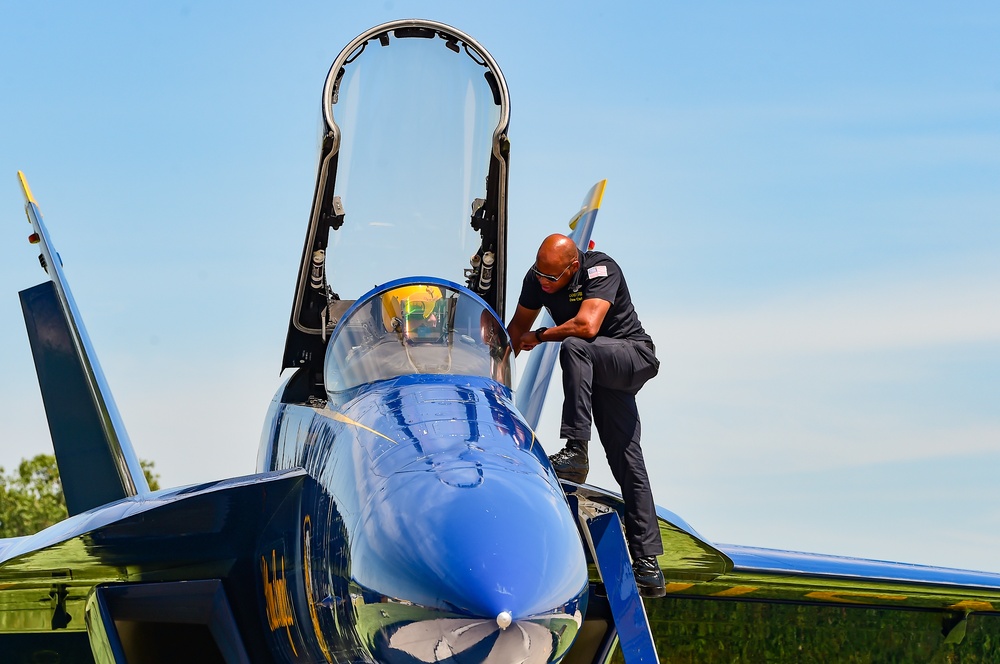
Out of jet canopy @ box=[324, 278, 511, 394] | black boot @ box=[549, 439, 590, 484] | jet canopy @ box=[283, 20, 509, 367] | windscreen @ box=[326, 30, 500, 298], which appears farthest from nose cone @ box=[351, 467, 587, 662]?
windscreen @ box=[326, 30, 500, 298]

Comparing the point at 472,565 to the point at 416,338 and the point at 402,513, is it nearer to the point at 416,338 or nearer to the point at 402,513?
the point at 402,513

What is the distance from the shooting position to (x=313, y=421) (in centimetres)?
679

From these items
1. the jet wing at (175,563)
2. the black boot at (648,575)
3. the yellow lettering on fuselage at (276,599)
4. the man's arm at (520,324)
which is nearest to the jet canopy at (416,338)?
the man's arm at (520,324)

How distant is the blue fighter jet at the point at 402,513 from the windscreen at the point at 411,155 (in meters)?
0.02

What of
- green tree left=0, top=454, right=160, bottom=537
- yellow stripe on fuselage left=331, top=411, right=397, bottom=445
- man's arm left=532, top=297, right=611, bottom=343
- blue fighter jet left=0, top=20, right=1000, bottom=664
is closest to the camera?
blue fighter jet left=0, top=20, right=1000, bottom=664

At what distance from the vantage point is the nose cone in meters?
4.37

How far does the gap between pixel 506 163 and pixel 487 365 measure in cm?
256

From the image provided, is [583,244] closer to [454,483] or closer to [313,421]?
[313,421]

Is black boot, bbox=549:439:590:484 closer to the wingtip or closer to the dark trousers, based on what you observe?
the dark trousers

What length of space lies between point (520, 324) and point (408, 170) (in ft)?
6.24

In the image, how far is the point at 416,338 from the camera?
651cm

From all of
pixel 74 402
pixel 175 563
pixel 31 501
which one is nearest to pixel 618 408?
pixel 175 563

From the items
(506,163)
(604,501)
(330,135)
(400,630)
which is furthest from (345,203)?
(400,630)

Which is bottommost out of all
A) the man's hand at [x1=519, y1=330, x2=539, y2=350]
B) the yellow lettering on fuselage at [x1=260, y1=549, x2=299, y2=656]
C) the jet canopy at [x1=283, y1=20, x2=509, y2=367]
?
the yellow lettering on fuselage at [x1=260, y1=549, x2=299, y2=656]
